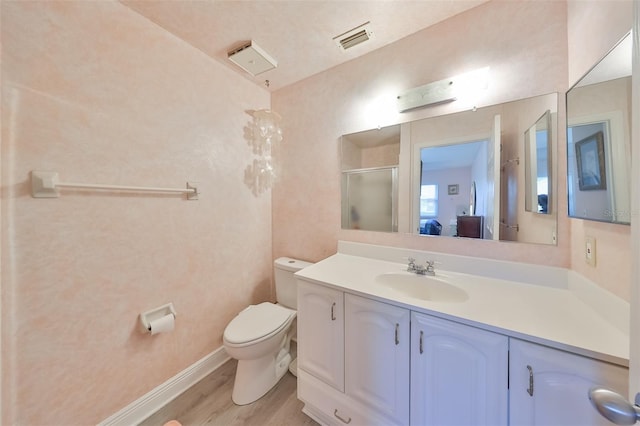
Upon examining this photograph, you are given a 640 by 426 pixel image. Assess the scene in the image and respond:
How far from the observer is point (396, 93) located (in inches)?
58.1

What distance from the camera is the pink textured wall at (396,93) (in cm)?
107

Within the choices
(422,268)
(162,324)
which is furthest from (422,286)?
(162,324)

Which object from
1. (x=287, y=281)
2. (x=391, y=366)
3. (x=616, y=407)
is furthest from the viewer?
(x=287, y=281)

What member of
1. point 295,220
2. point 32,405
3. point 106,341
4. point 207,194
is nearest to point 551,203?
point 295,220

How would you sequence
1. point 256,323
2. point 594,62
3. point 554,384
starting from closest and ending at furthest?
point 554,384, point 594,62, point 256,323

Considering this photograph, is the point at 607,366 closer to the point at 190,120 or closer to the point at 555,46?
the point at 555,46

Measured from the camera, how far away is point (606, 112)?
28.3 inches

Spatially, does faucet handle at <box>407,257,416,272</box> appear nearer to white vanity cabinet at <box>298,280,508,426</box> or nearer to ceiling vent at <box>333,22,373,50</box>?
white vanity cabinet at <box>298,280,508,426</box>

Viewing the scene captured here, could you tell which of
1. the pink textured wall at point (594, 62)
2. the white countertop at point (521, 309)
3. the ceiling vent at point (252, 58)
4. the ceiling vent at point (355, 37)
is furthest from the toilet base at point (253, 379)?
the ceiling vent at point (355, 37)

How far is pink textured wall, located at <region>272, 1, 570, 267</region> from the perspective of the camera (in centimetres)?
107

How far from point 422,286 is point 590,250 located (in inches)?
27.3

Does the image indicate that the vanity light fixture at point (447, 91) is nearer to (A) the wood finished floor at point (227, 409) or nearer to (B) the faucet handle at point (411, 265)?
(B) the faucet handle at point (411, 265)

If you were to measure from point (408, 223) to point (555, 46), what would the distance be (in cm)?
112

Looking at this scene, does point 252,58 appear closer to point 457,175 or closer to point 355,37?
point 355,37
